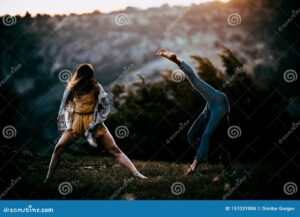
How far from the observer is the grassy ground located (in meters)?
7.89

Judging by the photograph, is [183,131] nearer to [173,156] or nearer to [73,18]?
[173,156]

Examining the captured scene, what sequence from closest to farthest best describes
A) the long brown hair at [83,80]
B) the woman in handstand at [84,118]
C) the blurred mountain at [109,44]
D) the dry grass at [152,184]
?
1. the dry grass at [152,184]
2. the long brown hair at [83,80]
3. the woman in handstand at [84,118]
4. the blurred mountain at [109,44]

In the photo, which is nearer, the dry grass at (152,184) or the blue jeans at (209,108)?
the dry grass at (152,184)

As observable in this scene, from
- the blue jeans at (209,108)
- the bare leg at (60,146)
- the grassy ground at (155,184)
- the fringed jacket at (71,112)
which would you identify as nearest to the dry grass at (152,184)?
the grassy ground at (155,184)

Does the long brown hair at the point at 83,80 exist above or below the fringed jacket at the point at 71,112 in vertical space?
above

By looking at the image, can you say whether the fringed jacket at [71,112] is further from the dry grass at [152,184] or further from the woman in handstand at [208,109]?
the woman in handstand at [208,109]

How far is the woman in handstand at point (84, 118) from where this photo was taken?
8.42 meters

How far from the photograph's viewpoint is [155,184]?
805 centimetres

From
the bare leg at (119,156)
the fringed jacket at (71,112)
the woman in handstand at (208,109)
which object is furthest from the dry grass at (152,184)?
the fringed jacket at (71,112)

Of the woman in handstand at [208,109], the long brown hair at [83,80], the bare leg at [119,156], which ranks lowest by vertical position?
the bare leg at [119,156]

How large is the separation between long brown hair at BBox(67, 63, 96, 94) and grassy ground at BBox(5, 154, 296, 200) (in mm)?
1396

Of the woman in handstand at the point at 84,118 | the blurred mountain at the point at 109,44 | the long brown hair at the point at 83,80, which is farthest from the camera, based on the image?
the blurred mountain at the point at 109,44

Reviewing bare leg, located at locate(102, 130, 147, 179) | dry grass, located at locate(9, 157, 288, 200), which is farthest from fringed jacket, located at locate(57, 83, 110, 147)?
dry grass, located at locate(9, 157, 288, 200)

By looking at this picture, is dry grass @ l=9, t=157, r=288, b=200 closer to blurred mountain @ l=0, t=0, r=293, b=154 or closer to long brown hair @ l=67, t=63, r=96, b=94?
long brown hair @ l=67, t=63, r=96, b=94
